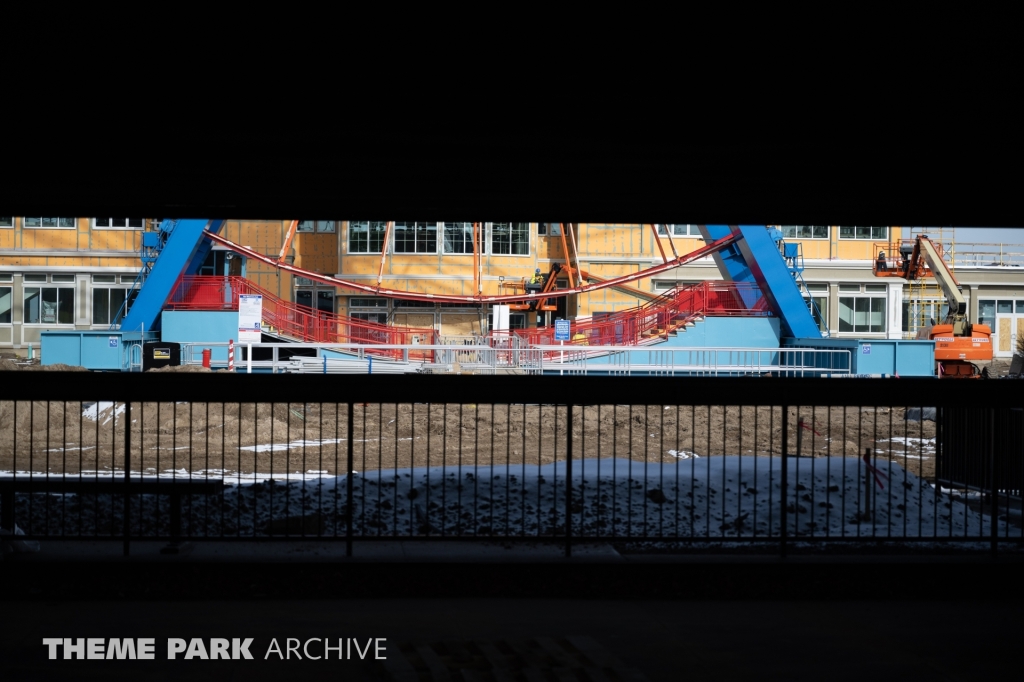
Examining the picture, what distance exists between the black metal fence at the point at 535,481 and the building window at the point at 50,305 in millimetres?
26085

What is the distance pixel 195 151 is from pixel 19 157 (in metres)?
1.34

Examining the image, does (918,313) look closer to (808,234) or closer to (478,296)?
(808,234)

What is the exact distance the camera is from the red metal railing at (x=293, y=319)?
32.3 meters

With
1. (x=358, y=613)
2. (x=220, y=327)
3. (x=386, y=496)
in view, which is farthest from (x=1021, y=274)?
(x=358, y=613)

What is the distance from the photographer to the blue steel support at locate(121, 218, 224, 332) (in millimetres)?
29094

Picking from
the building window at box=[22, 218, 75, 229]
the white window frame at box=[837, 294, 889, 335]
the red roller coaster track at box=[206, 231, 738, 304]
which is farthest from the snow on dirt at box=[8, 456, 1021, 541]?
the building window at box=[22, 218, 75, 229]

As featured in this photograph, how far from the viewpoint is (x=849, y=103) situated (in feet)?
17.1

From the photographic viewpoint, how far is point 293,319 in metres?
35.6

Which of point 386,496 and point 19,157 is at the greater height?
point 19,157

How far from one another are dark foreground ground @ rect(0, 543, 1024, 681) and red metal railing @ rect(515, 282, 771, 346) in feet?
83.1

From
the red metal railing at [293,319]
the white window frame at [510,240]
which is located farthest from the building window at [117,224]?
the white window frame at [510,240]

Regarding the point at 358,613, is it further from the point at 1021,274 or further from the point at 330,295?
the point at 1021,274

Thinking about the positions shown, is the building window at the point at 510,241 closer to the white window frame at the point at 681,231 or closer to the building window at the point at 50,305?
the white window frame at the point at 681,231

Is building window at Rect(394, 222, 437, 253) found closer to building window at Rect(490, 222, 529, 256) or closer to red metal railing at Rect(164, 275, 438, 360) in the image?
building window at Rect(490, 222, 529, 256)
